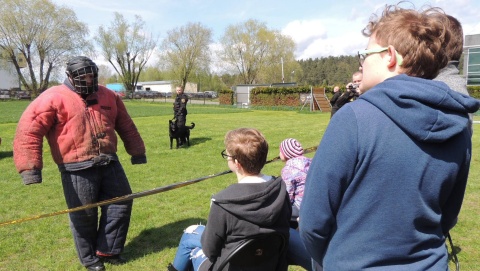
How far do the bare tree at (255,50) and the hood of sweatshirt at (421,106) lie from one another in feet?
209

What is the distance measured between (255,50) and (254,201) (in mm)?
63541

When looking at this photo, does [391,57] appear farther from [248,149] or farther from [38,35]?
[38,35]

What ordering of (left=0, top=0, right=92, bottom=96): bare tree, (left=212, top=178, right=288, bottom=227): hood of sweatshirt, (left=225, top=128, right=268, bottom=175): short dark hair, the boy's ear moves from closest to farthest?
the boy's ear
(left=212, top=178, right=288, bottom=227): hood of sweatshirt
(left=225, top=128, right=268, bottom=175): short dark hair
(left=0, top=0, right=92, bottom=96): bare tree

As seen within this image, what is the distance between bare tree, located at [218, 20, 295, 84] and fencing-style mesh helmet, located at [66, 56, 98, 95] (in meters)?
61.5

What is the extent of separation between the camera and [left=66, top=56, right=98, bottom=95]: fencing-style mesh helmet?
3.30m

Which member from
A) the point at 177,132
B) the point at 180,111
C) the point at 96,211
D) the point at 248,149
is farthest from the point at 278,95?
the point at 248,149

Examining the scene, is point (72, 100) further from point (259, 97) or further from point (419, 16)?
point (259, 97)

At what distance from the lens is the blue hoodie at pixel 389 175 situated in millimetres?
1188

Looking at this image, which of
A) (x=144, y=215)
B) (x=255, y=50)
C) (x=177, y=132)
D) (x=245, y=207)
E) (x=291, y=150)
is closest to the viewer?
(x=245, y=207)

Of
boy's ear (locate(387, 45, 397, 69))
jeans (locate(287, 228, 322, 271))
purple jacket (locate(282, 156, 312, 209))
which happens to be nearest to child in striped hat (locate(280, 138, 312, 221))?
purple jacket (locate(282, 156, 312, 209))

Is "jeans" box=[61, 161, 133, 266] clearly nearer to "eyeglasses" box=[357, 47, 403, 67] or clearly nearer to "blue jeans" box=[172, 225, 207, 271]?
"blue jeans" box=[172, 225, 207, 271]

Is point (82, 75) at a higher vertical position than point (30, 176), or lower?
higher

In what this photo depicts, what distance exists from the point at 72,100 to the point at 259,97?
3008 cm

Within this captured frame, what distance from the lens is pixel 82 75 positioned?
10.9 ft
